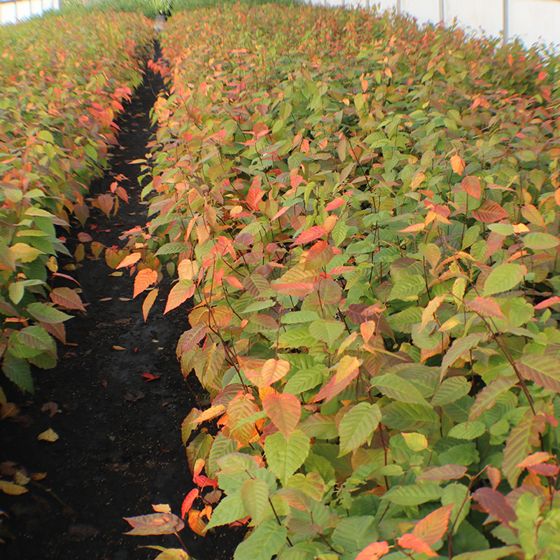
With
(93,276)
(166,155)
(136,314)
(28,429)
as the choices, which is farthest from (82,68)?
(28,429)

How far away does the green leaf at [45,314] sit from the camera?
2.35m

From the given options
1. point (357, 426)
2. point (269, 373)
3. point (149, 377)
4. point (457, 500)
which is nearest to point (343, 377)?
point (357, 426)

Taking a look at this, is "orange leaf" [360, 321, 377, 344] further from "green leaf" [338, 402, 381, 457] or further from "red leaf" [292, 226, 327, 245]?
"red leaf" [292, 226, 327, 245]

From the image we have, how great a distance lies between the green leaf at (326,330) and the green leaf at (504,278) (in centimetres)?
36

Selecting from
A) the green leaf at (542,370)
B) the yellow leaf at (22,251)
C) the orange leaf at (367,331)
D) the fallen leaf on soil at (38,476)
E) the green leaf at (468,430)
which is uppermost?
the yellow leaf at (22,251)

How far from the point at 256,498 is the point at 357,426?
26 cm

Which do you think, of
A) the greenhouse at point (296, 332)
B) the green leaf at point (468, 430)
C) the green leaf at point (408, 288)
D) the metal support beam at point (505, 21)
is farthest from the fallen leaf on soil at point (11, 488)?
the metal support beam at point (505, 21)

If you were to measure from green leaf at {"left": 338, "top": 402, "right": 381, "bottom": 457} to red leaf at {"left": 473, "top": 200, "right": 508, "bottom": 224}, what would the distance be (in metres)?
1.04

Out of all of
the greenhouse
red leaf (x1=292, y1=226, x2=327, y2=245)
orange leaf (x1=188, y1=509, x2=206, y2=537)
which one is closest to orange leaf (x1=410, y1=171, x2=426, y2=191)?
the greenhouse

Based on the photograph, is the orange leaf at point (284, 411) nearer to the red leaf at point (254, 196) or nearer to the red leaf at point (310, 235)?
the red leaf at point (310, 235)

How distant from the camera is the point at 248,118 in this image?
152 inches

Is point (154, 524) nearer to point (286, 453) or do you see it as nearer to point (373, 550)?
point (286, 453)

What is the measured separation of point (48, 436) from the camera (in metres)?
2.46

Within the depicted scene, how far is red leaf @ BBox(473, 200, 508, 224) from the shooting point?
6.66ft
